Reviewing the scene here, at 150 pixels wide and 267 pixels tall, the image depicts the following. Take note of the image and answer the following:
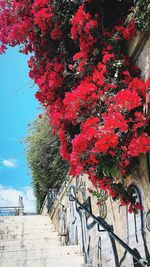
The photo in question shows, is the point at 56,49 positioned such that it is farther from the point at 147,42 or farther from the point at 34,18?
the point at 147,42

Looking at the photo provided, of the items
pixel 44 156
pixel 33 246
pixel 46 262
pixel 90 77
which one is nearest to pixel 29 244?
pixel 33 246

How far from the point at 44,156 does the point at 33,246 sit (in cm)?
525

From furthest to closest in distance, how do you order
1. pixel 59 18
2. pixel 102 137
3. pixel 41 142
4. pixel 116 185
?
1. pixel 41 142
2. pixel 59 18
3. pixel 116 185
4. pixel 102 137

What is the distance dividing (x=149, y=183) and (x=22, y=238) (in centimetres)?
521

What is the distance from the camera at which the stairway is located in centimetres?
570

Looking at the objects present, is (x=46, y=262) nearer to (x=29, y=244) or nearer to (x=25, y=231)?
(x=29, y=244)

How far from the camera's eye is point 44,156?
1234 cm

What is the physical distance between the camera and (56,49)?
5418mm

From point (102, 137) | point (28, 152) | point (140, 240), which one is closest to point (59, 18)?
point (102, 137)

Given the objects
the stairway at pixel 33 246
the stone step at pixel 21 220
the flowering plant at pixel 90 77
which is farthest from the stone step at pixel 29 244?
the flowering plant at pixel 90 77

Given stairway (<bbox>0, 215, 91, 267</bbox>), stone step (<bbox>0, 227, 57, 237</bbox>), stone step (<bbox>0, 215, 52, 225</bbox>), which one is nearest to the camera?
stairway (<bbox>0, 215, 91, 267</bbox>)

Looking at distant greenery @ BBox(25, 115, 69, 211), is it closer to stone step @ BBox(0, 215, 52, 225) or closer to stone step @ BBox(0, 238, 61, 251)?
stone step @ BBox(0, 215, 52, 225)

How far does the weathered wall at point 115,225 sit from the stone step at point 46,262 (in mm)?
438

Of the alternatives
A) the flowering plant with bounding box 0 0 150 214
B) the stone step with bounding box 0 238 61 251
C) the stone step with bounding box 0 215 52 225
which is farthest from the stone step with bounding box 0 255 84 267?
the stone step with bounding box 0 215 52 225
